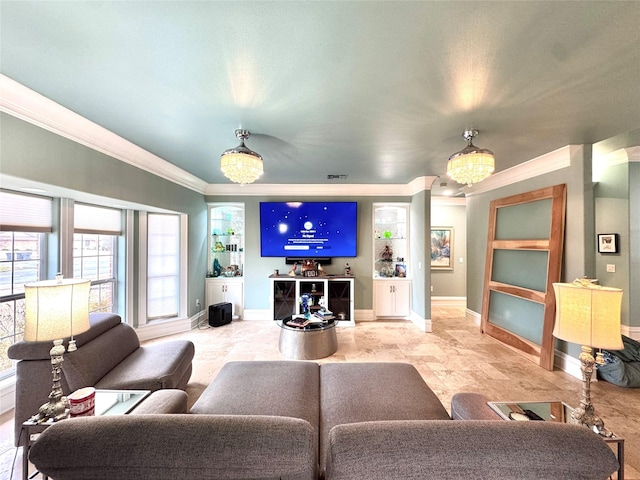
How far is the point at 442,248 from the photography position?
599 centimetres

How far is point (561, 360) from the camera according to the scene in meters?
2.97

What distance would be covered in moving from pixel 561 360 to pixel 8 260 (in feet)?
19.1

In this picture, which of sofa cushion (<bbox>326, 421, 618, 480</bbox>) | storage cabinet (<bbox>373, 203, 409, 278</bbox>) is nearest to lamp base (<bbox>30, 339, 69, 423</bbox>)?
sofa cushion (<bbox>326, 421, 618, 480</bbox>)

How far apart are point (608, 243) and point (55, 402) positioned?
6058 millimetres

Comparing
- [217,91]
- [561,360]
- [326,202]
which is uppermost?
[217,91]

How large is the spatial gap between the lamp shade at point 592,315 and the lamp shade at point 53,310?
8.64 feet

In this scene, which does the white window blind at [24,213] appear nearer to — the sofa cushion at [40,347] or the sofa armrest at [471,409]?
the sofa cushion at [40,347]

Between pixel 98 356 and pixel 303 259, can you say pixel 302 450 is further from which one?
pixel 303 259

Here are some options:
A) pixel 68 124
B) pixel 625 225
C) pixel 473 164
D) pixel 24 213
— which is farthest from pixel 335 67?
pixel 625 225

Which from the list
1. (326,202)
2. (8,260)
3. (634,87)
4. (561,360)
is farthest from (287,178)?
(561,360)

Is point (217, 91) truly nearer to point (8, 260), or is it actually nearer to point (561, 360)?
point (8, 260)

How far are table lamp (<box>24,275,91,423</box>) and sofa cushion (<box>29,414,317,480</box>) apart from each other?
685 millimetres

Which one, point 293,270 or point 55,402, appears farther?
point 293,270

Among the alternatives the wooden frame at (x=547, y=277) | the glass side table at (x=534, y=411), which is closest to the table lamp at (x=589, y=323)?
the glass side table at (x=534, y=411)
